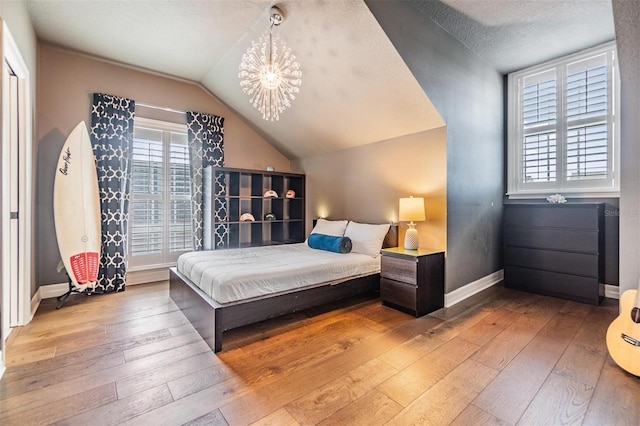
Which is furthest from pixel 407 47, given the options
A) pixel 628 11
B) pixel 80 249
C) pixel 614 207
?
pixel 80 249

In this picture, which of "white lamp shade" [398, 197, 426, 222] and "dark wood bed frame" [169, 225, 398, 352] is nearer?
"dark wood bed frame" [169, 225, 398, 352]

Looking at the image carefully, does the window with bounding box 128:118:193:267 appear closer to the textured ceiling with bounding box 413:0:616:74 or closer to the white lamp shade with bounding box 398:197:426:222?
the white lamp shade with bounding box 398:197:426:222

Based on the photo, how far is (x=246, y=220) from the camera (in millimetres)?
4703

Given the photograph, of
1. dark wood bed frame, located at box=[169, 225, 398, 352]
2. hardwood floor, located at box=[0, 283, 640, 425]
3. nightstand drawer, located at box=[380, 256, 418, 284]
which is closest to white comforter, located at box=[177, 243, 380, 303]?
dark wood bed frame, located at box=[169, 225, 398, 352]

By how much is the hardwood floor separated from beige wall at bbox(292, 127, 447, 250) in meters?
1.18

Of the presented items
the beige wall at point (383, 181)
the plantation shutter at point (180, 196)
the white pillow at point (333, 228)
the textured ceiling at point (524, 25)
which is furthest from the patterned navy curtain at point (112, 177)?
the textured ceiling at point (524, 25)

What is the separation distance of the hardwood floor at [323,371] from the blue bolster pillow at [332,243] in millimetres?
860

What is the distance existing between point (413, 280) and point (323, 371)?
139cm

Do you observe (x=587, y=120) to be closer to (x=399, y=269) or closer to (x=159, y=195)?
(x=399, y=269)

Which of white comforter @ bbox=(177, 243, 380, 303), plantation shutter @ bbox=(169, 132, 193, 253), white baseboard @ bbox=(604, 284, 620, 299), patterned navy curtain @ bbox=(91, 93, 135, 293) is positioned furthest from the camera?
plantation shutter @ bbox=(169, 132, 193, 253)

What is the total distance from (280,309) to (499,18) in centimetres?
365

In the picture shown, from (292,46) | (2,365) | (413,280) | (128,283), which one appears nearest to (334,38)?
(292,46)

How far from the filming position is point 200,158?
447 centimetres

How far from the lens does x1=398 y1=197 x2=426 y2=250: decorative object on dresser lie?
312 centimetres
